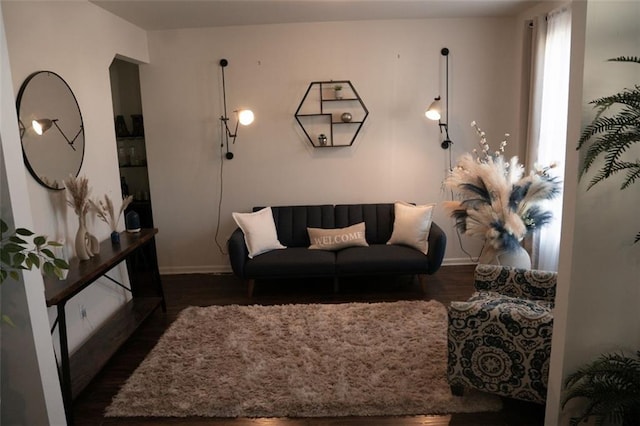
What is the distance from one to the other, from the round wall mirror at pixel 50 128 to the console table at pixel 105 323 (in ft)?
1.92

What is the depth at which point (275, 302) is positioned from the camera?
388 centimetres

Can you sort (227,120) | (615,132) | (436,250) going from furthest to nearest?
(227,120) → (436,250) → (615,132)

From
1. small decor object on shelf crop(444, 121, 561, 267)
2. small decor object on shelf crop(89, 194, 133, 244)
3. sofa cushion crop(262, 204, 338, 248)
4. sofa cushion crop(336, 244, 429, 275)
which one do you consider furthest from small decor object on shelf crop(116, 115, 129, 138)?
small decor object on shelf crop(444, 121, 561, 267)

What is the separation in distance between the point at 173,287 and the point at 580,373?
144 inches

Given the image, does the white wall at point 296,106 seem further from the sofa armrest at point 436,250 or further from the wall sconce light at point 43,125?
the wall sconce light at point 43,125

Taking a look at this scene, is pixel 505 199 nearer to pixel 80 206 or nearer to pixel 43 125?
pixel 80 206

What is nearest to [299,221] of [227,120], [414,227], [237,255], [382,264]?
Answer: [237,255]

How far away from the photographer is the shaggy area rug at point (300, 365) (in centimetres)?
238

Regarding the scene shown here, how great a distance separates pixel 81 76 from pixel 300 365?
2.64 m

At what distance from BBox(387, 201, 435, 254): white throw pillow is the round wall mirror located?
9.20ft

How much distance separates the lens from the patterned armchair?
213cm

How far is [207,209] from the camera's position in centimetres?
472

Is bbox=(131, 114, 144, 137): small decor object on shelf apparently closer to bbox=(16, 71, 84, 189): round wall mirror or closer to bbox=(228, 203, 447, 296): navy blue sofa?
bbox=(16, 71, 84, 189): round wall mirror

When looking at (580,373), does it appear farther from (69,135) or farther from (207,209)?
(207,209)
